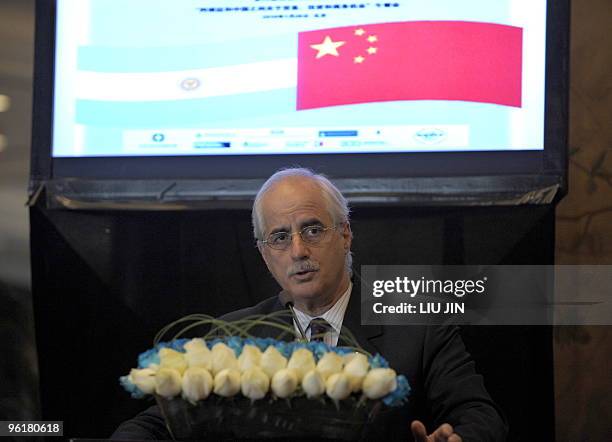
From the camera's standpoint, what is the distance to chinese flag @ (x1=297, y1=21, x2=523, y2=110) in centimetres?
249

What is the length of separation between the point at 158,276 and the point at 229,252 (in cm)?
23

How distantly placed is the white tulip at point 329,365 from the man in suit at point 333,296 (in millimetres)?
720

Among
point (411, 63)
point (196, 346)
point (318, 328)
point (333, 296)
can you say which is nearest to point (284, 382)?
point (196, 346)

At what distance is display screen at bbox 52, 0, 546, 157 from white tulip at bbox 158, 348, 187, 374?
4.52ft

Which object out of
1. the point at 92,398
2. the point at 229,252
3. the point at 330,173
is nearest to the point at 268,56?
the point at 330,173

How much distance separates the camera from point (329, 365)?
1193 millimetres

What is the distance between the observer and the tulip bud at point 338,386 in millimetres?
1164

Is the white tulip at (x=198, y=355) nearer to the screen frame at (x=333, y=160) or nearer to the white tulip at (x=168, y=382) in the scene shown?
the white tulip at (x=168, y=382)

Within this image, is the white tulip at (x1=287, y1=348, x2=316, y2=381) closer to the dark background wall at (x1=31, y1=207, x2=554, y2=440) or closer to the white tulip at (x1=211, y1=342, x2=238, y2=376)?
the white tulip at (x1=211, y1=342, x2=238, y2=376)

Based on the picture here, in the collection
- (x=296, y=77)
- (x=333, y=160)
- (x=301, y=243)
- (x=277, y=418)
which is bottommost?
(x=277, y=418)

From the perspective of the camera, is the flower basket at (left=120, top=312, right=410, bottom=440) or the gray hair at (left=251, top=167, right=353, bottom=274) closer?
the flower basket at (left=120, top=312, right=410, bottom=440)

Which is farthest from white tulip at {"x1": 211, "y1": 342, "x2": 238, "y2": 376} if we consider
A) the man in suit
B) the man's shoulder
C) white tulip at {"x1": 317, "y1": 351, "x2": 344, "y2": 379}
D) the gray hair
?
the man's shoulder

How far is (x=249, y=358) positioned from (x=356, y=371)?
143mm

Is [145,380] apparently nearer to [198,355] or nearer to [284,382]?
[198,355]
